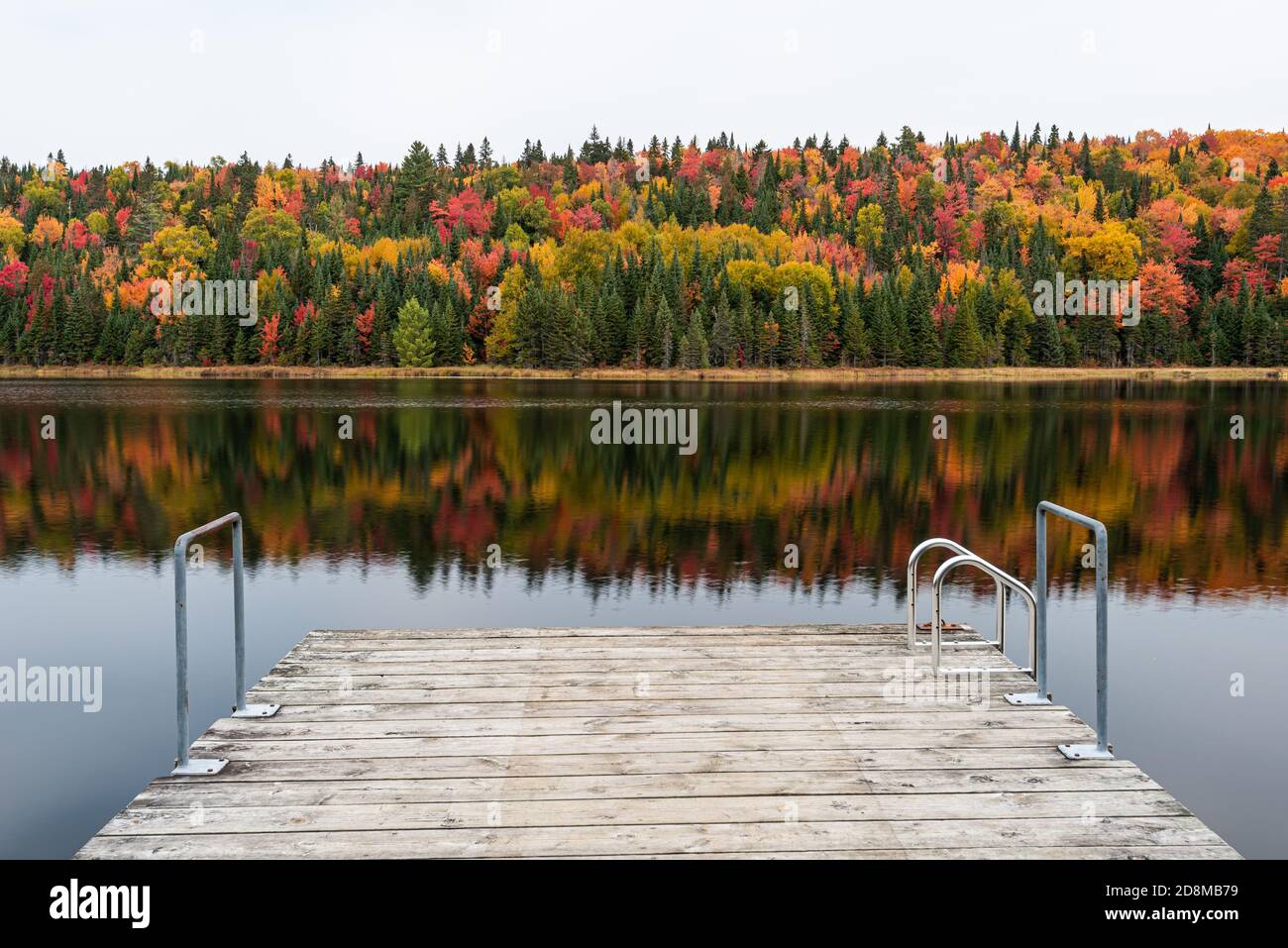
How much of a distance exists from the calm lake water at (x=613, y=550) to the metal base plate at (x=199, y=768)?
3.01m

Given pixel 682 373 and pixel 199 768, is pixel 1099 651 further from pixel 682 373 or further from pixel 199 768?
pixel 682 373

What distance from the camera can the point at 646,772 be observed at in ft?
25.8

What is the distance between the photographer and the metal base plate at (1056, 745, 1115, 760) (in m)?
8.17

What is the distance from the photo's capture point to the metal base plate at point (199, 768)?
25.7 ft

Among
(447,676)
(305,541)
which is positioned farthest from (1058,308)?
(447,676)

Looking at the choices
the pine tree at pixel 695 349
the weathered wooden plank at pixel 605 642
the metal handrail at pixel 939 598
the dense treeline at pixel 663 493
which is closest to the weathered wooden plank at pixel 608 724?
the metal handrail at pixel 939 598

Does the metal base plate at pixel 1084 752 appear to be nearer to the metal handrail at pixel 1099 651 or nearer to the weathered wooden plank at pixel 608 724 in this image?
the metal handrail at pixel 1099 651

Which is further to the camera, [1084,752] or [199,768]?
[1084,752]

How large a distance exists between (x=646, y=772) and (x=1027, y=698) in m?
3.74

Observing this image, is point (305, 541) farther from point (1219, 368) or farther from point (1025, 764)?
point (1219, 368)

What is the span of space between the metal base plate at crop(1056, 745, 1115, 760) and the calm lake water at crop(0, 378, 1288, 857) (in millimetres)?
2985

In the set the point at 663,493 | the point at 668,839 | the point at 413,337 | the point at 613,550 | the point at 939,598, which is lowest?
the point at 613,550

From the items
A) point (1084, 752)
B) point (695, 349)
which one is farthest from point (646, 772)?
point (695, 349)
